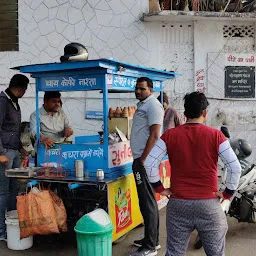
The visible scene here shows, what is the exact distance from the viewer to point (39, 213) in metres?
Answer: 4.41

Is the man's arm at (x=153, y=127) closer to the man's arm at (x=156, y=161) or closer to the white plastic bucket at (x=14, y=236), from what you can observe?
the man's arm at (x=156, y=161)

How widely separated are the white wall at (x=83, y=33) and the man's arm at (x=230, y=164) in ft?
16.9

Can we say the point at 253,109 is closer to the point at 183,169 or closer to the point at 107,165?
the point at 107,165

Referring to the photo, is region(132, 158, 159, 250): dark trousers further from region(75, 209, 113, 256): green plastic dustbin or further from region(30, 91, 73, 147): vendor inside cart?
region(30, 91, 73, 147): vendor inside cart

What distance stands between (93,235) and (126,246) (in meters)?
1.09

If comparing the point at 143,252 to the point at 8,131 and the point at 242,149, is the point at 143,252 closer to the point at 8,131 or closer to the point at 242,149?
the point at 242,149

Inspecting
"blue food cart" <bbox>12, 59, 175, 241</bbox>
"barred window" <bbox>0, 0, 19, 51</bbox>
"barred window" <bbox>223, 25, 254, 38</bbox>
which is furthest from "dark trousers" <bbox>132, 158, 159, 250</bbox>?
"barred window" <bbox>0, 0, 19, 51</bbox>

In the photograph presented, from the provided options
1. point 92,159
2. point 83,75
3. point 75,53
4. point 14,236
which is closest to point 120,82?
point 83,75

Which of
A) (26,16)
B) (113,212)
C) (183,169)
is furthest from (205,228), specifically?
(26,16)

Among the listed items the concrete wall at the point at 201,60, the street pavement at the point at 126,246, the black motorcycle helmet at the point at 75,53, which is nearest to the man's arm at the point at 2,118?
the black motorcycle helmet at the point at 75,53

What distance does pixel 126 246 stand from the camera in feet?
16.0

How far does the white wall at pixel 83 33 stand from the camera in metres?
8.11

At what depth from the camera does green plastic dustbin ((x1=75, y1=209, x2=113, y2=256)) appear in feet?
12.8

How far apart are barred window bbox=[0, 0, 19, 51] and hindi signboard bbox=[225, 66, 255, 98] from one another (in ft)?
13.8
